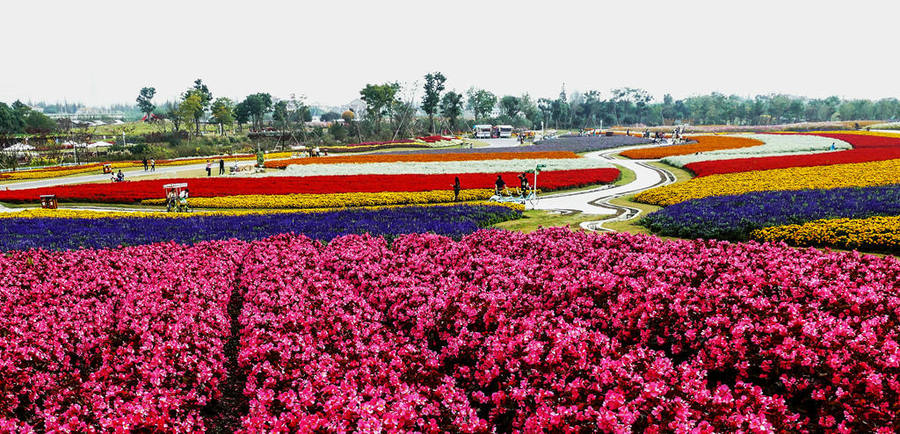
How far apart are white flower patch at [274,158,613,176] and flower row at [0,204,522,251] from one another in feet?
65.9

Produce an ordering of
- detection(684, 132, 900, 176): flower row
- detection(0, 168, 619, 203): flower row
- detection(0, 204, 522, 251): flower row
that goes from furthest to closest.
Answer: detection(684, 132, 900, 176): flower row < detection(0, 168, 619, 203): flower row < detection(0, 204, 522, 251): flower row

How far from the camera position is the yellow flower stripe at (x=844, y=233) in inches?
541

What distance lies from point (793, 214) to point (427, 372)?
49.6 feet

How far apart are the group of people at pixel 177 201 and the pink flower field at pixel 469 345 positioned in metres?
15.6

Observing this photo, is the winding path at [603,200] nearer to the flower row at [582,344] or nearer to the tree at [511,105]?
the flower row at [582,344]

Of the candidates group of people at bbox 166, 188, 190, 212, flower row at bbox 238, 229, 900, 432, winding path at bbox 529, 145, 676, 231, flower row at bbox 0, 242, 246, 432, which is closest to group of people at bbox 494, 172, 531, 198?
winding path at bbox 529, 145, 676, 231

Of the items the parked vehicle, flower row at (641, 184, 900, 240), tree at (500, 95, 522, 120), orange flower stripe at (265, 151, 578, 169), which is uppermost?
tree at (500, 95, 522, 120)

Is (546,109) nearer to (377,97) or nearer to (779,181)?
(377,97)

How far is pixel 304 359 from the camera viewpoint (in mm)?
7227

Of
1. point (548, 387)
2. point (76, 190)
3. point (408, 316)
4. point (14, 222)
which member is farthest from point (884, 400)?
point (76, 190)

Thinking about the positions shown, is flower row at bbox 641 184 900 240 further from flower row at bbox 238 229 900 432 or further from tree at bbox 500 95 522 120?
tree at bbox 500 95 522 120

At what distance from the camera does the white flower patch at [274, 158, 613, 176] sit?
137 ft

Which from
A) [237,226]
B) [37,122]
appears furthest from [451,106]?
[237,226]

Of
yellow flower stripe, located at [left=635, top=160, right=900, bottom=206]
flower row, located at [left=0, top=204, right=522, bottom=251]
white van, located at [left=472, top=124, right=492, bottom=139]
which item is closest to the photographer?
flower row, located at [left=0, top=204, right=522, bottom=251]
